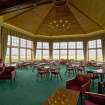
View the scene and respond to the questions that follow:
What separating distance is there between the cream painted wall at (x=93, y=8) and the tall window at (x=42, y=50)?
8.73 m

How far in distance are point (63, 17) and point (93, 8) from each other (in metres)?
3.81

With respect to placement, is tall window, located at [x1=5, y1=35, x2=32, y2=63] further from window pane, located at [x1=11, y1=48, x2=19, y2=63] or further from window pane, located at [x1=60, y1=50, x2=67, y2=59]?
window pane, located at [x1=60, y1=50, x2=67, y2=59]

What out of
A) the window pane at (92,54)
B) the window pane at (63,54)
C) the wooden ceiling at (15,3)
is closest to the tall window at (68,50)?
the window pane at (63,54)

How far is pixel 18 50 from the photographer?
55.9ft

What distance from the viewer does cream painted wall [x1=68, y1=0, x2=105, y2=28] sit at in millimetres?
11484

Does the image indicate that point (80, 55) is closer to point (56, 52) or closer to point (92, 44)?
point (92, 44)

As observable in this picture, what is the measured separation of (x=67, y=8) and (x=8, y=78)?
8.96m

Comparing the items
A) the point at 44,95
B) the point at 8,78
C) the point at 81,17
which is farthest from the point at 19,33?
the point at 44,95

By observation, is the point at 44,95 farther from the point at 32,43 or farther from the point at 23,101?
the point at 32,43

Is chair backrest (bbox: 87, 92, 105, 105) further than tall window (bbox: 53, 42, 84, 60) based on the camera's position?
No

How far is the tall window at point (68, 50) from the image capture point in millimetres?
20809

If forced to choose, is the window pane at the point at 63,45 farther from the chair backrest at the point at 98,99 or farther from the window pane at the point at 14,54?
the chair backrest at the point at 98,99

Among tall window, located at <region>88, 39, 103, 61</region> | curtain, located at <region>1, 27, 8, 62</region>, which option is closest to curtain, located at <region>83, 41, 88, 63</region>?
tall window, located at <region>88, 39, 103, 61</region>

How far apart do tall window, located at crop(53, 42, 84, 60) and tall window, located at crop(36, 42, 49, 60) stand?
1164 mm
